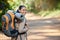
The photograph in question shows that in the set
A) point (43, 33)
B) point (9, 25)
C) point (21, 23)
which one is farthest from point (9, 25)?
point (43, 33)

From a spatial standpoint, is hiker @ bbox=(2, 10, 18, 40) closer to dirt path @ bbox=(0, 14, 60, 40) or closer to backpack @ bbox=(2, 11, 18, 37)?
backpack @ bbox=(2, 11, 18, 37)

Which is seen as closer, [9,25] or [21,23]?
[9,25]

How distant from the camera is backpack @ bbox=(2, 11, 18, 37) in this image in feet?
21.4

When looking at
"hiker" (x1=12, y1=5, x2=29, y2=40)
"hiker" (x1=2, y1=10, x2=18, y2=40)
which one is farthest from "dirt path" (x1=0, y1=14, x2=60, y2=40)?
"hiker" (x1=2, y1=10, x2=18, y2=40)

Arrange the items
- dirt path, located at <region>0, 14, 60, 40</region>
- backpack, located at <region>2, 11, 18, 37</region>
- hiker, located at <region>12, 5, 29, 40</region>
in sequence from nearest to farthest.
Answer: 1. backpack, located at <region>2, 11, 18, 37</region>
2. hiker, located at <region>12, 5, 29, 40</region>
3. dirt path, located at <region>0, 14, 60, 40</region>

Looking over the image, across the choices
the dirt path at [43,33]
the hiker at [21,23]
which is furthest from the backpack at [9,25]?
the dirt path at [43,33]

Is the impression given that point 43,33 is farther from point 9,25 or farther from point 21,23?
point 9,25

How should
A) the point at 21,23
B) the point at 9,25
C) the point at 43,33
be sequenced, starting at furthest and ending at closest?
the point at 43,33 → the point at 21,23 → the point at 9,25

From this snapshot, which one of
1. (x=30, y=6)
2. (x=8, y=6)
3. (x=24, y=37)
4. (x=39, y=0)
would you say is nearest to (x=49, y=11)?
(x=39, y=0)

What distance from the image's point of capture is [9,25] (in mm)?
6605

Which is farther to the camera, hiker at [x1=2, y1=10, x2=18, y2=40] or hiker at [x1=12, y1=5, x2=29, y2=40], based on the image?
hiker at [x1=12, y1=5, x2=29, y2=40]

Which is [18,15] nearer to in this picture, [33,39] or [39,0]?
[33,39]

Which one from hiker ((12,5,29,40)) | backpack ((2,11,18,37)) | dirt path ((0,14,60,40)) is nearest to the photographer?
backpack ((2,11,18,37))

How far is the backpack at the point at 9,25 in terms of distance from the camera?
652 cm
